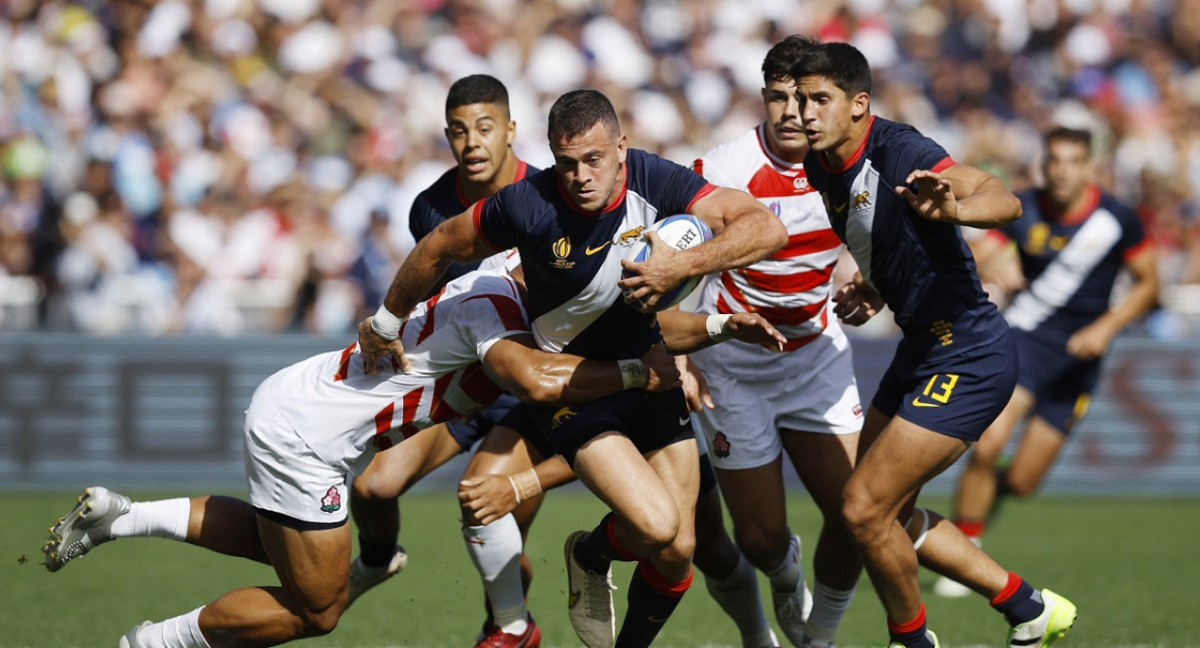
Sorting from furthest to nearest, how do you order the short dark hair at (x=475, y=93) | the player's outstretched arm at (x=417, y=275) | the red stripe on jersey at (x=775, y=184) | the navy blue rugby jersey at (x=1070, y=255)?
the navy blue rugby jersey at (x=1070, y=255) < the short dark hair at (x=475, y=93) < the red stripe on jersey at (x=775, y=184) < the player's outstretched arm at (x=417, y=275)

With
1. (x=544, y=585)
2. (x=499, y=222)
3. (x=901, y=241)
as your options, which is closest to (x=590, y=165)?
(x=499, y=222)

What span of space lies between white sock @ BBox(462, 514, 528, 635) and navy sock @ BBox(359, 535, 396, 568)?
647 mm

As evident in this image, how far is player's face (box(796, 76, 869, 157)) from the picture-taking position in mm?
6113

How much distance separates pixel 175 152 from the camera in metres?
16.4

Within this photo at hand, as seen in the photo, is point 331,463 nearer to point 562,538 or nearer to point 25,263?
point 562,538

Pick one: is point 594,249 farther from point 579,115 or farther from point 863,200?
point 863,200

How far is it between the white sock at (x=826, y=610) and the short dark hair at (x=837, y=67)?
243 centimetres

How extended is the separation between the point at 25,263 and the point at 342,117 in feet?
13.4

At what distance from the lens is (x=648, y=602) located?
630 centimetres

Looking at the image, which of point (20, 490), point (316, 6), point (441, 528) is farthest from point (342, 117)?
point (441, 528)

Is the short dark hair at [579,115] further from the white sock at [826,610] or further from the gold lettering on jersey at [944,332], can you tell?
the white sock at [826,610]

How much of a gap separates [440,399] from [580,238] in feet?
3.31

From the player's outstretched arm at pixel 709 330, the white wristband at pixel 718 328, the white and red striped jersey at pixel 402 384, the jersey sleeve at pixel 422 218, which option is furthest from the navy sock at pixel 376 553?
the white wristband at pixel 718 328

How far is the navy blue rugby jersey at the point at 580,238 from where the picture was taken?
586cm
